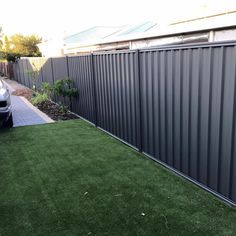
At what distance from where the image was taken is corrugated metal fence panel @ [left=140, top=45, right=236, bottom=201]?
12.1 ft

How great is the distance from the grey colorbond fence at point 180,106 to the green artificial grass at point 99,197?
28 cm

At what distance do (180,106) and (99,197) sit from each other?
1679 mm

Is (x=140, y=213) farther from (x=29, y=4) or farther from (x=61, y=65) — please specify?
Answer: (x=29, y=4)

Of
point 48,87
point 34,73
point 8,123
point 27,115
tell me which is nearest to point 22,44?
point 34,73

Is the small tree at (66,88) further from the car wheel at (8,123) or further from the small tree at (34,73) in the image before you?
the small tree at (34,73)

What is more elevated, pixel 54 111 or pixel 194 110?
pixel 194 110

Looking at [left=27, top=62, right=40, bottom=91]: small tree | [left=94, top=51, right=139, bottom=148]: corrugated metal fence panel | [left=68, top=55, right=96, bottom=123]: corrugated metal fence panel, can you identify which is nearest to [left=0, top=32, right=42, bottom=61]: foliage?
[left=27, top=62, right=40, bottom=91]: small tree

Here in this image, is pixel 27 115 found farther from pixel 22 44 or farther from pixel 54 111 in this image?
pixel 22 44

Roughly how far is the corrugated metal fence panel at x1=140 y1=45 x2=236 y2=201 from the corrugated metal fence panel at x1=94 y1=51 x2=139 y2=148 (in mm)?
472

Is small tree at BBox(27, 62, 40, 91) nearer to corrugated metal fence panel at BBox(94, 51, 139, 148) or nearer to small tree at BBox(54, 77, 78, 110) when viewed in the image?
small tree at BBox(54, 77, 78, 110)

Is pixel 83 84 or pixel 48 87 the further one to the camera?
pixel 48 87

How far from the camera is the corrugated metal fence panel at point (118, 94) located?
19.6 feet

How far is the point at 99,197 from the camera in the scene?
4.20 metres

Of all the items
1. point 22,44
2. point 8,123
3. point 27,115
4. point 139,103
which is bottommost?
point 27,115
